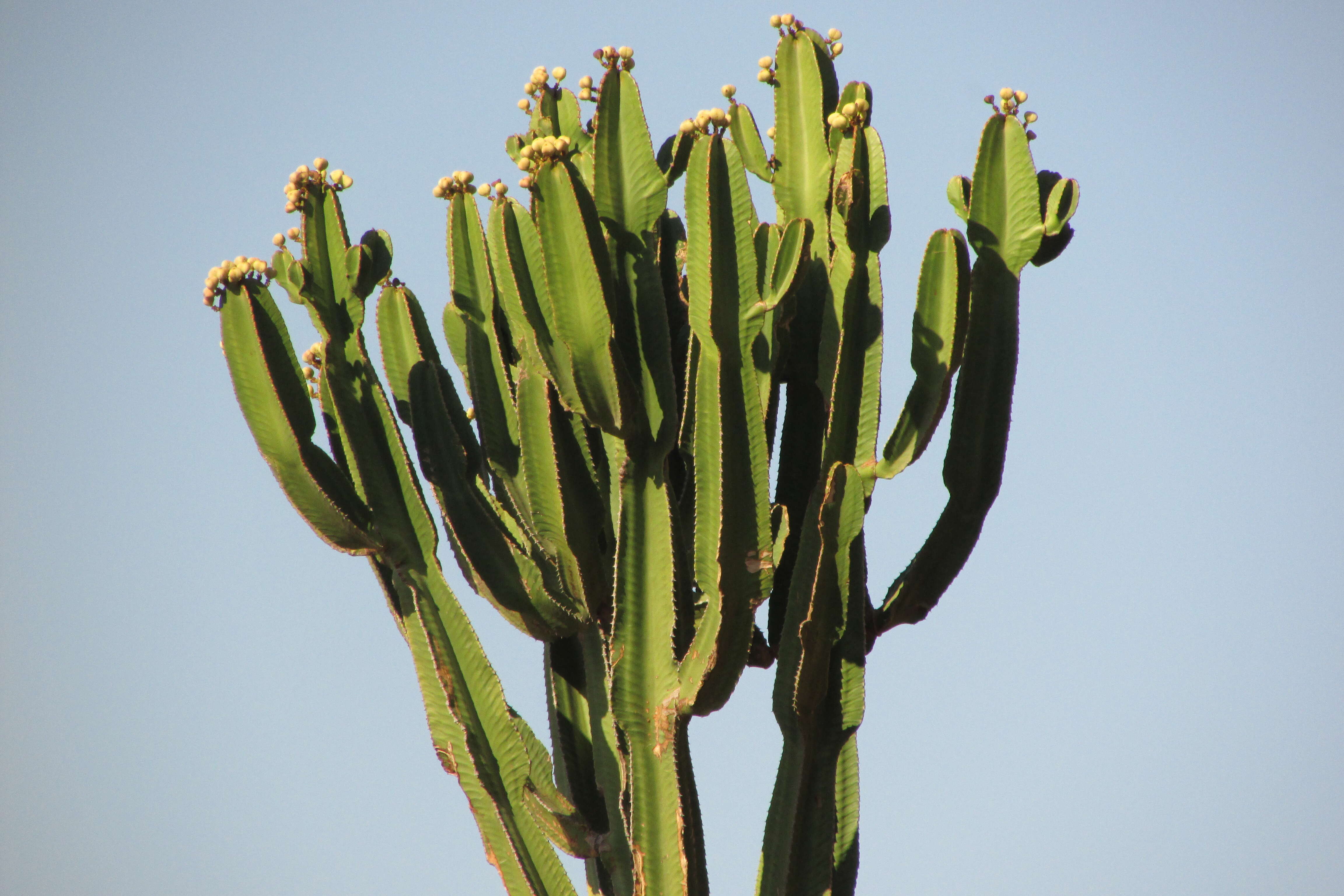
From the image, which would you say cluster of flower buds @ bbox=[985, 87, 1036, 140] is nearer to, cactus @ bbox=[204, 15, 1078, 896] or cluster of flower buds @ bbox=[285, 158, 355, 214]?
cactus @ bbox=[204, 15, 1078, 896]

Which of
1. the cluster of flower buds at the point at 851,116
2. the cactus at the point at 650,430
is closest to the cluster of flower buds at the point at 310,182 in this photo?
the cactus at the point at 650,430

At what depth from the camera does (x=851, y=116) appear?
13.0 feet

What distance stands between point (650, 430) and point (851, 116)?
106 cm

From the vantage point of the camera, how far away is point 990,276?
395 centimetres

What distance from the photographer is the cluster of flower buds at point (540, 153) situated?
12.0 ft

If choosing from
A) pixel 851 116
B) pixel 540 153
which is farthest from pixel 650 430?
pixel 851 116

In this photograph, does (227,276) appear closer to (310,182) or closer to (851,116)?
(310,182)

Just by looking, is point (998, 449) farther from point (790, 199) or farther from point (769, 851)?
point (769, 851)

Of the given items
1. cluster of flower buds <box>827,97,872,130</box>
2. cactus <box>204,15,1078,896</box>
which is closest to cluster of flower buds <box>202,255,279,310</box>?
cactus <box>204,15,1078,896</box>

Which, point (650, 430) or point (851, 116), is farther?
point (851, 116)

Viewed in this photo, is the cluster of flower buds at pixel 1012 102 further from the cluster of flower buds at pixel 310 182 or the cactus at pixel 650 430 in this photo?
the cluster of flower buds at pixel 310 182

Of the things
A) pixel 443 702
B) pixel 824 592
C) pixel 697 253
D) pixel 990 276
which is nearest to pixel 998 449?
pixel 990 276

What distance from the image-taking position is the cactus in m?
3.64

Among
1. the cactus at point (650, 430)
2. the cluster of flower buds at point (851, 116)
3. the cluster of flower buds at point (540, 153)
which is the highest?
the cluster of flower buds at point (851, 116)
